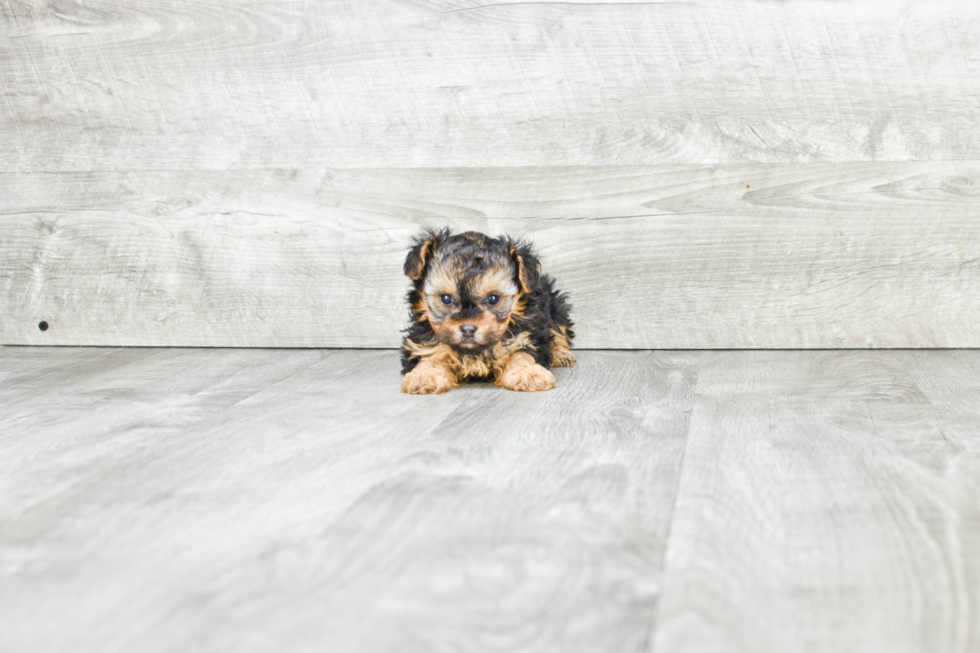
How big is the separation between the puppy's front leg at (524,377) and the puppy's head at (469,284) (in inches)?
3.9

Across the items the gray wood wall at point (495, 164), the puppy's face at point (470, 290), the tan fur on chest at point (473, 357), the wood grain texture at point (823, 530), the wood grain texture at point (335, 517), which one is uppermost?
the gray wood wall at point (495, 164)

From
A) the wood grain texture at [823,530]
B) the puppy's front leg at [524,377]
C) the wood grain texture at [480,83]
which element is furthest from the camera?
the wood grain texture at [480,83]

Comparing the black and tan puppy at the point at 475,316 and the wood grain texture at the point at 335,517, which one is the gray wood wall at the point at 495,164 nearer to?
the black and tan puppy at the point at 475,316

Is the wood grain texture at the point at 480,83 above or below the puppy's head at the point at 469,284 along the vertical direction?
above

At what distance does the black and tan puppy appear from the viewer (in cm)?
226

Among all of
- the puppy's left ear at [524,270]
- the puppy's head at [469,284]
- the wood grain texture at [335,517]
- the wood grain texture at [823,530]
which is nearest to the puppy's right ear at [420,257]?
the puppy's head at [469,284]

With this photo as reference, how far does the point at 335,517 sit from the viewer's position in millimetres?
1424

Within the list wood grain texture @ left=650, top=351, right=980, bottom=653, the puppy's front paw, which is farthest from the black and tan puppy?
wood grain texture @ left=650, top=351, right=980, bottom=653

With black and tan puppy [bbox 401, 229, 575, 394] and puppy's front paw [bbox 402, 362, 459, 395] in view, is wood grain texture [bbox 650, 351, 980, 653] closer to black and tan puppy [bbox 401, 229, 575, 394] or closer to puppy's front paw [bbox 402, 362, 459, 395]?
black and tan puppy [bbox 401, 229, 575, 394]

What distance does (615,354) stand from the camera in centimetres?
295

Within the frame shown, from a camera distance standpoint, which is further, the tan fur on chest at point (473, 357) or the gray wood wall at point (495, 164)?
the gray wood wall at point (495, 164)

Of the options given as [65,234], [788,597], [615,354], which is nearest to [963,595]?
[788,597]

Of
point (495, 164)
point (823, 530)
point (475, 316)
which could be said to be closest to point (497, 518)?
point (823, 530)

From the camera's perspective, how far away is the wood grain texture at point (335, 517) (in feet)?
3.55
